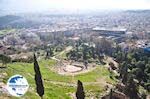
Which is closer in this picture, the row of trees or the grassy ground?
the grassy ground

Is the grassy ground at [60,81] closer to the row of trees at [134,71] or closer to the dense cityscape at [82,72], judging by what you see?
the dense cityscape at [82,72]

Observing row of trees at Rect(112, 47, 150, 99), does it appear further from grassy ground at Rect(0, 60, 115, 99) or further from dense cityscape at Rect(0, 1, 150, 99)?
grassy ground at Rect(0, 60, 115, 99)

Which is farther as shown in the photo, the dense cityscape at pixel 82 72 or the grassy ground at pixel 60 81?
the grassy ground at pixel 60 81

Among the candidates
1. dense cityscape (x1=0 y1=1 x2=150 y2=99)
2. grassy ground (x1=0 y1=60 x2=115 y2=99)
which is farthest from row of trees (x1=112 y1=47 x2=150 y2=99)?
grassy ground (x1=0 y1=60 x2=115 y2=99)

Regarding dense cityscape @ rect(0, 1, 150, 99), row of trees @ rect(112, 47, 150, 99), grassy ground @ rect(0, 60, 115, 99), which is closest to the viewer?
dense cityscape @ rect(0, 1, 150, 99)

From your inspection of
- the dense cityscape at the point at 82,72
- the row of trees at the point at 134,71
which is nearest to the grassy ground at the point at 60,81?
the dense cityscape at the point at 82,72

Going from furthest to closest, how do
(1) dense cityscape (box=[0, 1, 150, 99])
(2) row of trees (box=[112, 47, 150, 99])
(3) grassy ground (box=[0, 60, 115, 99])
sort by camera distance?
(2) row of trees (box=[112, 47, 150, 99]) < (3) grassy ground (box=[0, 60, 115, 99]) < (1) dense cityscape (box=[0, 1, 150, 99])

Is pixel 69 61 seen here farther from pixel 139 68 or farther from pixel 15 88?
pixel 15 88

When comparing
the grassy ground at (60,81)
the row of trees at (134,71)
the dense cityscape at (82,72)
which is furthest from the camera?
the row of trees at (134,71)

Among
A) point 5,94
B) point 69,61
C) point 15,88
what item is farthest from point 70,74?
point 15,88
